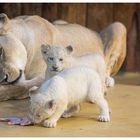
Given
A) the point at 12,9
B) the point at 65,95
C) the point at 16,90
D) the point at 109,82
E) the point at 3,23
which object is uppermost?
the point at 3,23

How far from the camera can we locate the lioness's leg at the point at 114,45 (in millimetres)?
5785

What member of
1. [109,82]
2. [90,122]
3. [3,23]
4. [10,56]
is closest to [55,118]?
[90,122]

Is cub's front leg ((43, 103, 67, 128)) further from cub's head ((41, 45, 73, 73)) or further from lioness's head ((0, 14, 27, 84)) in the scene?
lioness's head ((0, 14, 27, 84))

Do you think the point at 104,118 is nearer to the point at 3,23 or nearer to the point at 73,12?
the point at 3,23

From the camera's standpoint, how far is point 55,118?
406 cm

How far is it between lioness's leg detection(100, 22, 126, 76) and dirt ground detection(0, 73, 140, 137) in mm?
592

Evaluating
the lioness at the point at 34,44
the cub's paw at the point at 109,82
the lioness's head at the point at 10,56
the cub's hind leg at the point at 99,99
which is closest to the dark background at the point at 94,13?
the lioness at the point at 34,44

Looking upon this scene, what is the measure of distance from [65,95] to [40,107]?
0.19m

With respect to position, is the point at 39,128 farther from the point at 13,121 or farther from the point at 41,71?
the point at 41,71

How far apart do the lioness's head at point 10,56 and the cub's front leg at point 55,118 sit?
30.4 inches

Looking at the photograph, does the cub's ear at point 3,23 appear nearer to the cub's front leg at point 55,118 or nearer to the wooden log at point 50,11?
the cub's front leg at point 55,118

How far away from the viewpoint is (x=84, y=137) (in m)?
3.90

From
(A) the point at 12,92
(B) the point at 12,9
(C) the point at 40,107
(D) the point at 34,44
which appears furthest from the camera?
(B) the point at 12,9

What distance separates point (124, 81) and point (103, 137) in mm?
2122
